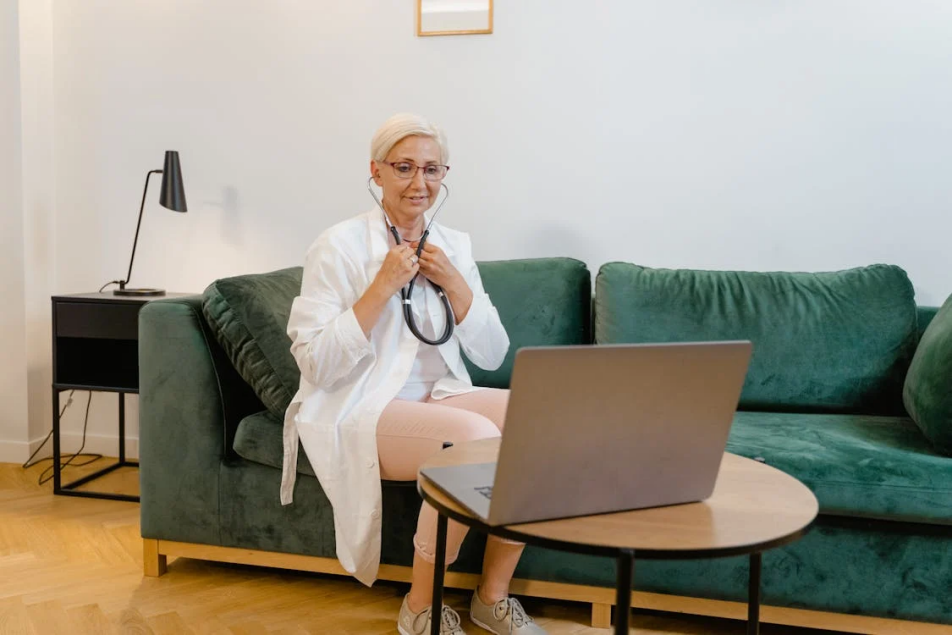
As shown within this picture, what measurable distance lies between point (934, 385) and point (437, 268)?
1188 millimetres

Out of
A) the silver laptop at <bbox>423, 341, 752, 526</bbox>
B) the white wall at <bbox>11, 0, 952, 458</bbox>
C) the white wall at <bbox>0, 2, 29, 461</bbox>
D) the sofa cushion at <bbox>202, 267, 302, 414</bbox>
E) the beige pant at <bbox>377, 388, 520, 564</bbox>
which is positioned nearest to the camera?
the silver laptop at <bbox>423, 341, 752, 526</bbox>

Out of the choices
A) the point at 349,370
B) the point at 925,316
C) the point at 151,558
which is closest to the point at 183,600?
the point at 151,558

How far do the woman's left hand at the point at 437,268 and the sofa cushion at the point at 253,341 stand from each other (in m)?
0.46

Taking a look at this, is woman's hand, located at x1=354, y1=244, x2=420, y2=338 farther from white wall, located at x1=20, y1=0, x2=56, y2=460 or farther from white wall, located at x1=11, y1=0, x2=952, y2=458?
white wall, located at x1=20, y1=0, x2=56, y2=460

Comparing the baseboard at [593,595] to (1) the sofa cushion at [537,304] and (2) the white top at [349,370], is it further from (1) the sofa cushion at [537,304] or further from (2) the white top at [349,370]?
(1) the sofa cushion at [537,304]

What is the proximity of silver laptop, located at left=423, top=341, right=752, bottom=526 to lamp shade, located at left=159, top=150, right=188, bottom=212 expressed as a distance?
2213mm

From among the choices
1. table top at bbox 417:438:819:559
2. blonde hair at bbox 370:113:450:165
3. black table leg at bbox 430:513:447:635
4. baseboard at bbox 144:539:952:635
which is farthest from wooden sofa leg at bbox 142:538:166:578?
table top at bbox 417:438:819:559

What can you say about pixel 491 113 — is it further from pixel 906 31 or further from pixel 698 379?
pixel 698 379

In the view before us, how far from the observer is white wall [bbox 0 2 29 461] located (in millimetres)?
3191

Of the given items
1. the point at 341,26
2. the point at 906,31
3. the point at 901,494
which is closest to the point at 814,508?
the point at 901,494

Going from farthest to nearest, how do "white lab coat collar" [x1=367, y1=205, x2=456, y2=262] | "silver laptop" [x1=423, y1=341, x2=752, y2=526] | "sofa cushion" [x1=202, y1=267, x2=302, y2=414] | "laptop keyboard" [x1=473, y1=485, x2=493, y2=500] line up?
"sofa cushion" [x1=202, y1=267, x2=302, y2=414], "white lab coat collar" [x1=367, y1=205, x2=456, y2=262], "laptop keyboard" [x1=473, y1=485, x2=493, y2=500], "silver laptop" [x1=423, y1=341, x2=752, y2=526]

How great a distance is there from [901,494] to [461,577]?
101 centimetres

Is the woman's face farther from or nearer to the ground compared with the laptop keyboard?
farther from the ground

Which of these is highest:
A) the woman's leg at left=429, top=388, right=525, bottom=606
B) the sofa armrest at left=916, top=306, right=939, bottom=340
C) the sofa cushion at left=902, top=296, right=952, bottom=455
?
the sofa armrest at left=916, top=306, right=939, bottom=340
